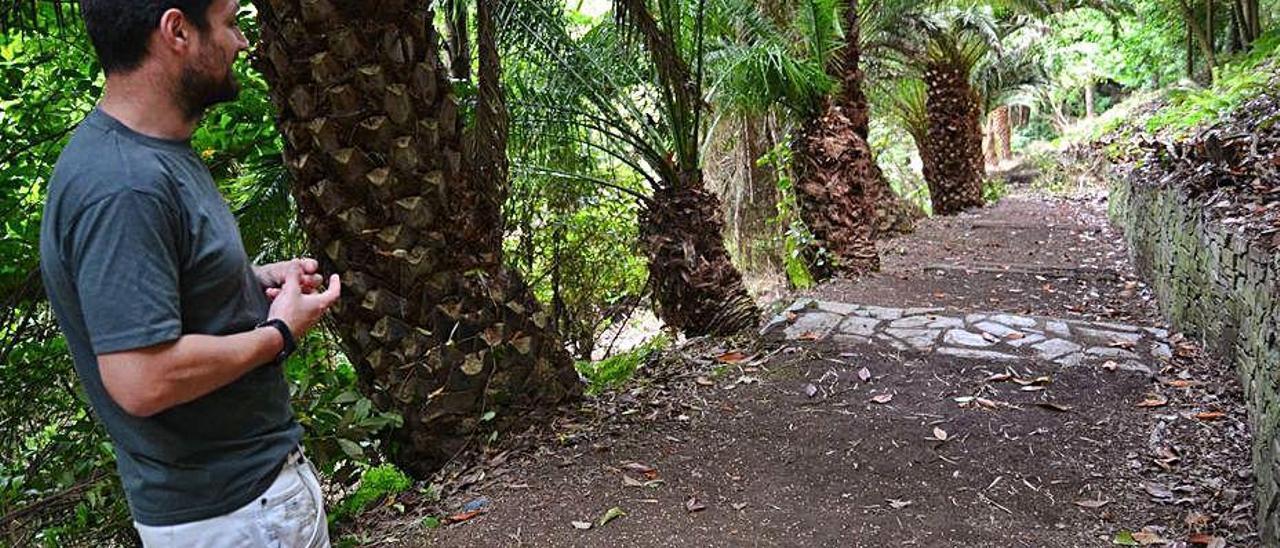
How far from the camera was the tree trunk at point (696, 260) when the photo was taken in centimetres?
611

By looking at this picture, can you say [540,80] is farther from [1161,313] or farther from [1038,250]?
[1038,250]

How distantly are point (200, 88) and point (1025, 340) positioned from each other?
5013 mm

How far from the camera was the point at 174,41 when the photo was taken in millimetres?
1522

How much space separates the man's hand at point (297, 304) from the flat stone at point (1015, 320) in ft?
16.3

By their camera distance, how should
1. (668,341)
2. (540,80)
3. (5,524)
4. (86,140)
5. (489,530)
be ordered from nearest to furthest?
1. (86,140)
2. (5,524)
3. (489,530)
4. (540,80)
5. (668,341)

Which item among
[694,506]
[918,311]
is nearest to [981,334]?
[918,311]

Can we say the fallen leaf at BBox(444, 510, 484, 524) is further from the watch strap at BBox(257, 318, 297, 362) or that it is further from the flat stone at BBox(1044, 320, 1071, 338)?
the flat stone at BBox(1044, 320, 1071, 338)

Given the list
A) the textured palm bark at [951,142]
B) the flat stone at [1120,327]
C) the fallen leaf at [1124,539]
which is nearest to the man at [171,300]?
the fallen leaf at [1124,539]

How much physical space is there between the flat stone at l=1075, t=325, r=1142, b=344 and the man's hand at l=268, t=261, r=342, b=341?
16.2 feet

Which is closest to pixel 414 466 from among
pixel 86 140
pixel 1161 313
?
pixel 86 140

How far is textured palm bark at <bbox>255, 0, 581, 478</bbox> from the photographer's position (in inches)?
138

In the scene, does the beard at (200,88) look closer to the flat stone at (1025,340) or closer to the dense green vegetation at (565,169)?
the dense green vegetation at (565,169)

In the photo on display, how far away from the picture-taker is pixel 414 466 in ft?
12.9

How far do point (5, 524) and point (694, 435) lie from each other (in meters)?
2.86
